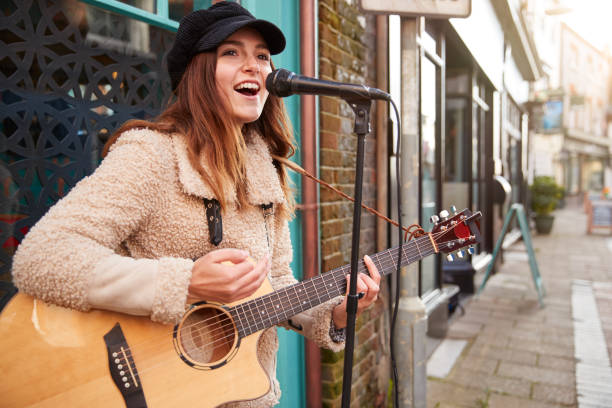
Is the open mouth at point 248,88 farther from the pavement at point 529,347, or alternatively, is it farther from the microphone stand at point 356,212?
the pavement at point 529,347

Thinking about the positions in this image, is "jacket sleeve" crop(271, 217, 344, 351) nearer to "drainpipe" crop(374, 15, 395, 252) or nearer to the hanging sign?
the hanging sign

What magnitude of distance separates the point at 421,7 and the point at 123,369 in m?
1.83

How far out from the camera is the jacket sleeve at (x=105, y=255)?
1.12 metres

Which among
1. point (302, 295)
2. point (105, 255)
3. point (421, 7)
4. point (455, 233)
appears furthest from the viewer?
point (421, 7)

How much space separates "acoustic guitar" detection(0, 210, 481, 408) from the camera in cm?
111

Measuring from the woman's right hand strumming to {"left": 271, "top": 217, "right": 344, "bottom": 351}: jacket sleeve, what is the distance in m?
0.37

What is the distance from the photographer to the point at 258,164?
5.16ft

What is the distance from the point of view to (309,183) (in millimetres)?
2529

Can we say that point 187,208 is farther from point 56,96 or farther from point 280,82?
point 56,96

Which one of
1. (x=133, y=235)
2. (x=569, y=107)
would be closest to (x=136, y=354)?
(x=133, y=235)

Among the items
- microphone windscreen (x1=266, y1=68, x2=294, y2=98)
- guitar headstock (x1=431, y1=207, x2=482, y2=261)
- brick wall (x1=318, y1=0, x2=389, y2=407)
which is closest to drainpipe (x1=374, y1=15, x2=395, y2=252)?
brick wall (x1=318, y1=0, x2=389, y2=407)

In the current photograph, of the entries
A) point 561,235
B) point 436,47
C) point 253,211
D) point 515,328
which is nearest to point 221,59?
point 253,211

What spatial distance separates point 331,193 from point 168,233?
5.00ft

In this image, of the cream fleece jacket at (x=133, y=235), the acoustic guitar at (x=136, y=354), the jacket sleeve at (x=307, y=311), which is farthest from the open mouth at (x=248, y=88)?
the acoustic guitar at (x=136, y=354)
